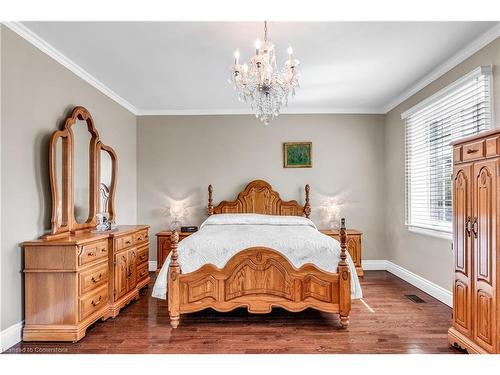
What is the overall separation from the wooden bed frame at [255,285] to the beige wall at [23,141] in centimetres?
124

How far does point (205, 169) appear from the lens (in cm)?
550

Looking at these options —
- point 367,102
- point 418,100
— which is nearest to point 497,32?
point 418,100

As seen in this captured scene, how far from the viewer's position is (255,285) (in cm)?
315

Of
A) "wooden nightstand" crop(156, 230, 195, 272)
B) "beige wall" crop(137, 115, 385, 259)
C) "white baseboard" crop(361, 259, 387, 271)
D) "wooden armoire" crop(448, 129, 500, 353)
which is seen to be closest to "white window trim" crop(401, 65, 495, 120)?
"wooden armoire" crop(448, 129, 500, 353)

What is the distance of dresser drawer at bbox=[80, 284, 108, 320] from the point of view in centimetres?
279

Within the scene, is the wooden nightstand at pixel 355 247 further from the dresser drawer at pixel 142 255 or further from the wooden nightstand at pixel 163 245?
the dresser drawer at pixel 142 255

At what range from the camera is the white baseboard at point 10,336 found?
2502mm

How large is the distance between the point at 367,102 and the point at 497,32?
7.58 ft

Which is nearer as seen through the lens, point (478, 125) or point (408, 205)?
point (478, 125)

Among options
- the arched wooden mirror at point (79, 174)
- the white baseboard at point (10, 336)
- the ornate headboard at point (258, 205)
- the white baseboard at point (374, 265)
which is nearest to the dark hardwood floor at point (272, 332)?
the white baseboard at point (10, 336)

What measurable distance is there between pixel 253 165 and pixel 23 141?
132 inches

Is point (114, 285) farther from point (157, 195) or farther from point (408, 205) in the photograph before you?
point (408, 205)

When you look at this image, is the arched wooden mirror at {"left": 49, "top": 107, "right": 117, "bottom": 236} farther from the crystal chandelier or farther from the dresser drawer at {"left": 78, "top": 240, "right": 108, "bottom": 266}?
the crystal chandelier

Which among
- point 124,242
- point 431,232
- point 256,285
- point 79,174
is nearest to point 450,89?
point 431,232
